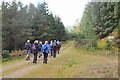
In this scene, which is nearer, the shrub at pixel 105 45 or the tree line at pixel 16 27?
the shrub at pixel 105 45

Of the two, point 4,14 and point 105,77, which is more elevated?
point 4,14

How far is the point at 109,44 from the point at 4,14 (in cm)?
1526

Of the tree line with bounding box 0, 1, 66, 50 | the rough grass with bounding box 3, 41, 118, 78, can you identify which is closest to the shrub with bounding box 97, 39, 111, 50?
the tree line with bounding box 0, 1, 66, 50

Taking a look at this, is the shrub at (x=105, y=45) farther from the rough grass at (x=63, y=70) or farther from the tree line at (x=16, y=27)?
the rough grass at (x=63, y=70)

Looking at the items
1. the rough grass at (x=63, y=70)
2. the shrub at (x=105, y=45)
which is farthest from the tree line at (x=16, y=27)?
the rough grass at (x=63, y=70)

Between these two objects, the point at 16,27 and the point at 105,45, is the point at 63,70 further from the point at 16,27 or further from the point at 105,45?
the point at 16,27

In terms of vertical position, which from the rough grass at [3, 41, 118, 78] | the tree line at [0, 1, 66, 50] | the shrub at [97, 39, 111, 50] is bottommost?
the rough grass at [3, 41, 118, 78]

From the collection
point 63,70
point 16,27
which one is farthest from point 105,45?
point 63,70

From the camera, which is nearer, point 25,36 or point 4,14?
point 4,14

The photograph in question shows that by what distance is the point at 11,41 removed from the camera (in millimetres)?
47562

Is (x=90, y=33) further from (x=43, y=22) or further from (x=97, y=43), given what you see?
(x=43, y=22)

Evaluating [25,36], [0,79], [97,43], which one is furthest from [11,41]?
[0,79]

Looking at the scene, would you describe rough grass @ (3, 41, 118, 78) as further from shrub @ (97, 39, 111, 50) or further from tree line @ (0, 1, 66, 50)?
tree line @ (0, 1, 66, 50)

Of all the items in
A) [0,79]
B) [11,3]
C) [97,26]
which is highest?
[11,3]
